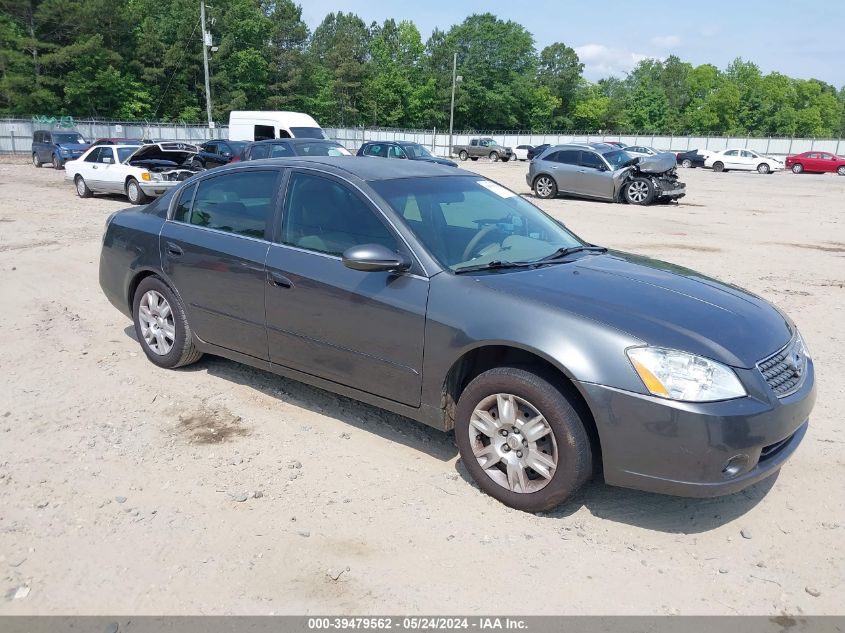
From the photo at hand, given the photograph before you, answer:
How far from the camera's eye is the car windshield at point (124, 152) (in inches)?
708

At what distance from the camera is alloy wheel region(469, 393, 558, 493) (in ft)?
11.1

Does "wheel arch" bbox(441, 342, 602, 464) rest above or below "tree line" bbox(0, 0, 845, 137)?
below

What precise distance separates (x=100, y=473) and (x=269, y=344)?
125 cm

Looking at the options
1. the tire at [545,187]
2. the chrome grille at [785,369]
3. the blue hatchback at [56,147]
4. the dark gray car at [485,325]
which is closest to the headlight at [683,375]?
the dark gray car at [485,325]

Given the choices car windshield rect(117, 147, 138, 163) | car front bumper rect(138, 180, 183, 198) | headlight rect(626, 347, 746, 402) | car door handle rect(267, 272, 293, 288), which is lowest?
car front bumper rect(138, 180, 183, 198)

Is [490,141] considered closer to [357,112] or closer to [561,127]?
[357,112]

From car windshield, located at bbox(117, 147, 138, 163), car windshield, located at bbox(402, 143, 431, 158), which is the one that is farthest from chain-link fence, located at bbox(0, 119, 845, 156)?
car windshield, located at bbox(117, 147, 138, 163)

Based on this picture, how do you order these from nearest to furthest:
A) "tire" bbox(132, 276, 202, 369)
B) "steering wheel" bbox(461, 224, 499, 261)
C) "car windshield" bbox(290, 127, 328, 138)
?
1. "steering wheel" bbox(461, 224, 499, 261)
2. "tire" bbox(132, 276, 202, 369)
3. "car windshield" bbox(290, 127, 328, 138)

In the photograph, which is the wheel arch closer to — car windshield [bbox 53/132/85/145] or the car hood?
the car hood

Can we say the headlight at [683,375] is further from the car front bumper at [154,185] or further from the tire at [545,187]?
the tire at [545,187]

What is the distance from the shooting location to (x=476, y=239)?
419 cm

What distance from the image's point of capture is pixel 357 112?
8581 cm

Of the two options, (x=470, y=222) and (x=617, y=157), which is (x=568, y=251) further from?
(x=617, y=157)

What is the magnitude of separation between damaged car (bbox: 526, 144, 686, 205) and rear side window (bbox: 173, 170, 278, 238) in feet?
52.8
